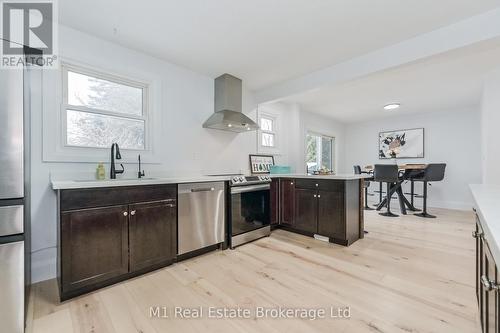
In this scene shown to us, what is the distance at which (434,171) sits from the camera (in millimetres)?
4609

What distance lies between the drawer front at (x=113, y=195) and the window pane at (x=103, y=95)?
1.11 metres

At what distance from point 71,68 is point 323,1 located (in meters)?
2.51

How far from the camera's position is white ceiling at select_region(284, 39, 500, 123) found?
9.21 ft

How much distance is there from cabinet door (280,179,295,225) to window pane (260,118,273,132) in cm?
137

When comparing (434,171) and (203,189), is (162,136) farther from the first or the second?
(434,171)

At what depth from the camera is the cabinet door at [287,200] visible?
11.4ft

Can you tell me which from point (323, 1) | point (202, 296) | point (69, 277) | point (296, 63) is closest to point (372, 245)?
point (202, 296)

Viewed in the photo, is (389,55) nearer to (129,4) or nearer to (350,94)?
(350,94)

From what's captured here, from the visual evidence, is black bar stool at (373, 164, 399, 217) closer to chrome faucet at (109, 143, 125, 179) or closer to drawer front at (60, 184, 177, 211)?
drawer front at (60, 184, 177, 211)

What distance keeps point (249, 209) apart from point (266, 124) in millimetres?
2145

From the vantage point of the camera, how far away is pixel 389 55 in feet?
8.47

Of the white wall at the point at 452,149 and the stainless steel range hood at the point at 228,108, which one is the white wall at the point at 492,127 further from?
the stainless steel range hood at the point at 228,108

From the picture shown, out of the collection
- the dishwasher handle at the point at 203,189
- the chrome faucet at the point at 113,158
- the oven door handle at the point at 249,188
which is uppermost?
the chrome faucet at the point at 113,158

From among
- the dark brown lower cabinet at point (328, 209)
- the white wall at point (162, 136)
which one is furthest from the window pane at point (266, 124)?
the dark brown lower cabinet at point (328, 209)
